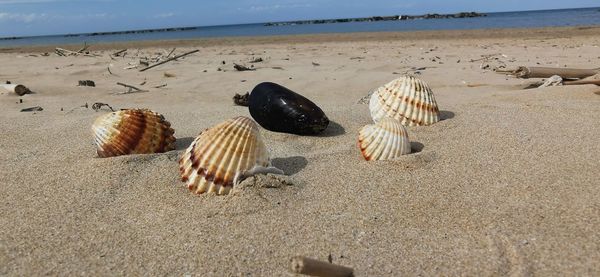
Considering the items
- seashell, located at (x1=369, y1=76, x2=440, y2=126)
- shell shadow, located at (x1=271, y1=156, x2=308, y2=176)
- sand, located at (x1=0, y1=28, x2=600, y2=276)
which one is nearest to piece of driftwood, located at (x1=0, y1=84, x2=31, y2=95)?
sand, located at (x1=0, y1=28, x2=600, y2=276)

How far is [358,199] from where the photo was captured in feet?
7.80

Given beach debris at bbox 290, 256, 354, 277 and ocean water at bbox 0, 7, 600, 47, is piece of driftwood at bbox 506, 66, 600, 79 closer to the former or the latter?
beach debris at bbox 290, 256, 354, 277

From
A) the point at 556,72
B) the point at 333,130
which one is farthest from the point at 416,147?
the point at 556,72

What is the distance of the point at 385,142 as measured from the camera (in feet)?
9.39

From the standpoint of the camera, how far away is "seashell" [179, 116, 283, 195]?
2426 millimetres

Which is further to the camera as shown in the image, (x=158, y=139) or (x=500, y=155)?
(x=158, y=139)

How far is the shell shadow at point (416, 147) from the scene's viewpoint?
3110 mm

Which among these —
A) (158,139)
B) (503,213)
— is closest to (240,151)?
(158,139)

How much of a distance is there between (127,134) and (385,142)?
5.42 ft

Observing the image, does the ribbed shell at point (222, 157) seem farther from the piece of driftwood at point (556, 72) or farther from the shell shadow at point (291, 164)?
the piece of driftwood at point (556, 72)

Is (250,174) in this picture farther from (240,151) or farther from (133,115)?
(133,115)

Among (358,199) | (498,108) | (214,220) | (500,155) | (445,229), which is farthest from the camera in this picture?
(498,108)

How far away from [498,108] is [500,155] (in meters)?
1.42

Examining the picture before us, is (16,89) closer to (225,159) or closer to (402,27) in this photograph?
(225,159)
